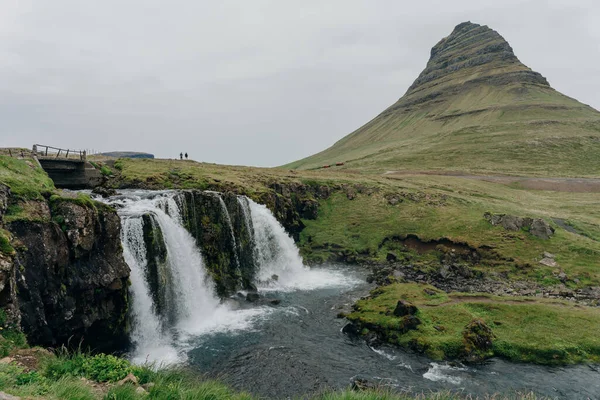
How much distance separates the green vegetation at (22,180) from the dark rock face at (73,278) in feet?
5.76

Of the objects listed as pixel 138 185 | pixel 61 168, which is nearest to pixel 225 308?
pixel 138 185

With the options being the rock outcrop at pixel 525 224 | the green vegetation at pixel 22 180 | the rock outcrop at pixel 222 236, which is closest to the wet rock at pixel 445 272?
the rock outcrop at pixel 525 224

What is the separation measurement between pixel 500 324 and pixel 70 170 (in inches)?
1974

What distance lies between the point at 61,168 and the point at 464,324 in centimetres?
4716

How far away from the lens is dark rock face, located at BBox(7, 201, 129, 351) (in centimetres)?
1955

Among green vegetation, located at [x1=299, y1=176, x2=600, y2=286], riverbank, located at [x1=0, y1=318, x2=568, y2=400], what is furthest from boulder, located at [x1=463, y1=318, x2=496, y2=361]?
green vegetation, located at [x1=299, y1=176, x2=600, y2=286]

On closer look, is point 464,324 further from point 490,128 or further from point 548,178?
point 490,128

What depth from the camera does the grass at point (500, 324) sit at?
77.3 feet

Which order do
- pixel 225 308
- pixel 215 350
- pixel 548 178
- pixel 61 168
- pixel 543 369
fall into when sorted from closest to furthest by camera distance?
pixel 543 369 → pixel 215 350 → pixel 225 308 → pixel 61 168 → pixel 548 178

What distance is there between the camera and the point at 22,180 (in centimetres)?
2369

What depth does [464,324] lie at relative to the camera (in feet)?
86.4

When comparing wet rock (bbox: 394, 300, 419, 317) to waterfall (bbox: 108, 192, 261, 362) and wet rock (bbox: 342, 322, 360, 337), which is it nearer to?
wet rock (bbox: 342, 322, 360, 337)

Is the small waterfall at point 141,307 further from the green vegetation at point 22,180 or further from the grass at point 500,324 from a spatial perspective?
the grass at point 500,324

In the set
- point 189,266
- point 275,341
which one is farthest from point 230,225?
point 275,341
